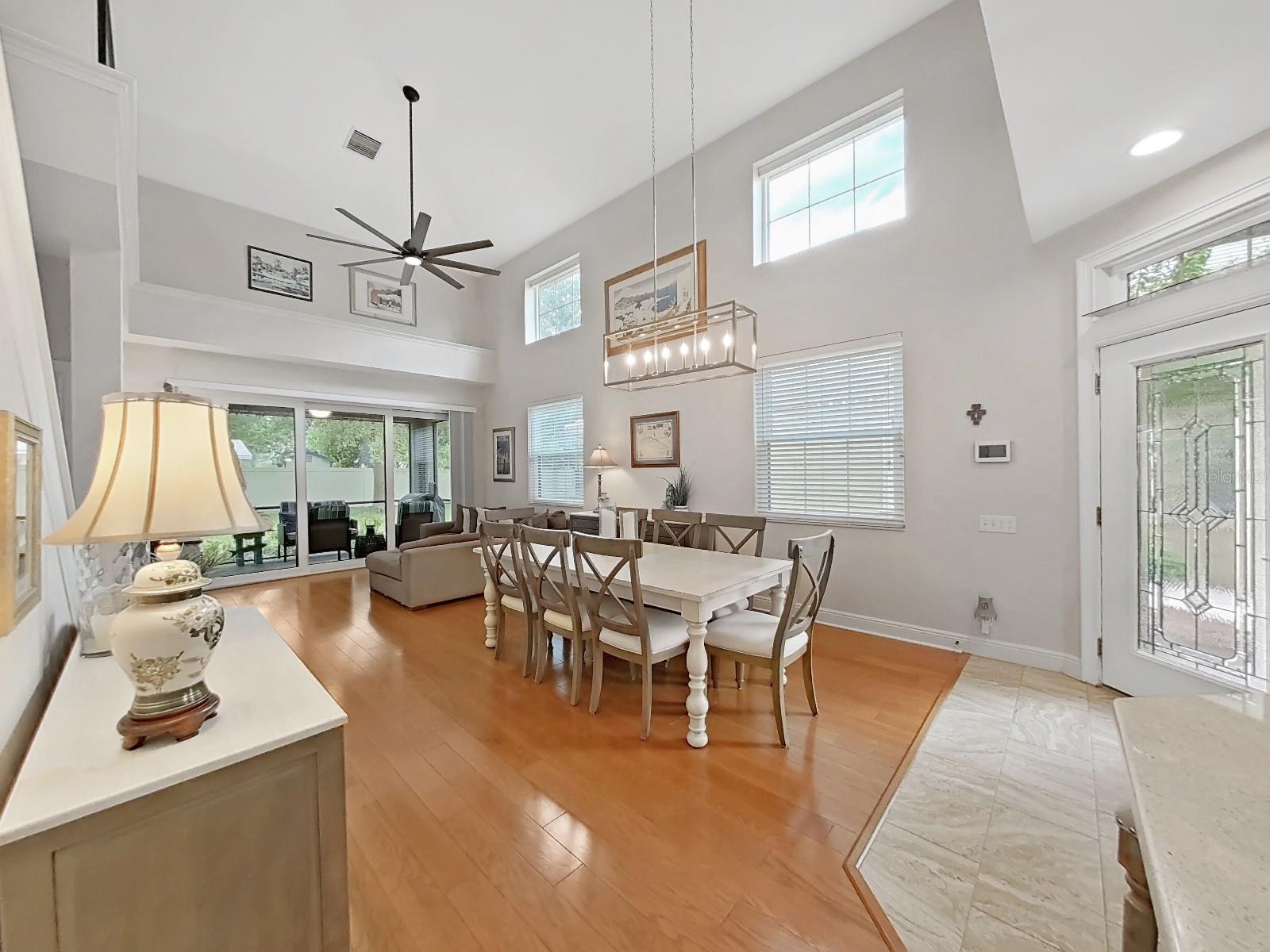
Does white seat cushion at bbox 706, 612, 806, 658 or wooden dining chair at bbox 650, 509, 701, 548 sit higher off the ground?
wooden dining chair at bbox 650, 509, 701, 548

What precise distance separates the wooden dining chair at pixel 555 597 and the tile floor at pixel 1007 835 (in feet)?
5.00

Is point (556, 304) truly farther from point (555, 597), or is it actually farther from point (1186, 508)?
point (1186, 508)

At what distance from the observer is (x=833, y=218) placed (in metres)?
3.93

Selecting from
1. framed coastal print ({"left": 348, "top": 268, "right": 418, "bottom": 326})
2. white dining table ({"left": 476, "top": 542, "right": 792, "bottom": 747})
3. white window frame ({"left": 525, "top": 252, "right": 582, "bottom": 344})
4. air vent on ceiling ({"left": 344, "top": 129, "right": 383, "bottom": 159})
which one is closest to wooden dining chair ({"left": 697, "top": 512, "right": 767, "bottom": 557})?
white dining table ({"left": 476, "top": 542, "right": 792, "bottom": 747})

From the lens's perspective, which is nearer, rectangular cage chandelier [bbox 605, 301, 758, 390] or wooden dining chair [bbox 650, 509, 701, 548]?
rectangular cage chandelier [bbox 605, 301, 758, 390]

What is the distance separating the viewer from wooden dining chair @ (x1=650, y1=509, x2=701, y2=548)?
3.57m

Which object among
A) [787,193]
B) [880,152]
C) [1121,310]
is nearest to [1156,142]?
[1121,310]

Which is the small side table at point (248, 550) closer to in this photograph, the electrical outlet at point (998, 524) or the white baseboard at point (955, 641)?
the white baseboard at point (955, 641)

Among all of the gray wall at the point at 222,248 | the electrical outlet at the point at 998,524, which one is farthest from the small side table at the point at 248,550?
the electrical outlet at the point at 998,524

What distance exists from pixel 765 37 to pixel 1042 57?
2585 millimetres

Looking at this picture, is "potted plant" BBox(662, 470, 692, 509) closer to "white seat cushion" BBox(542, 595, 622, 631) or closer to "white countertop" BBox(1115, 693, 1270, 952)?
"white seat cushion" BBox(542, 595, 622, 631)

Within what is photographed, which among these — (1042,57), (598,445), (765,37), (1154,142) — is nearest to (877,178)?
(765,37)

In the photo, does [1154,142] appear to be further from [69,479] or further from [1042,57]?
[69,479]

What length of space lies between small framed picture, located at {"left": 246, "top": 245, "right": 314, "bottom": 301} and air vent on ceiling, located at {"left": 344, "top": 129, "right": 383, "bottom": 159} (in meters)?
1.53
